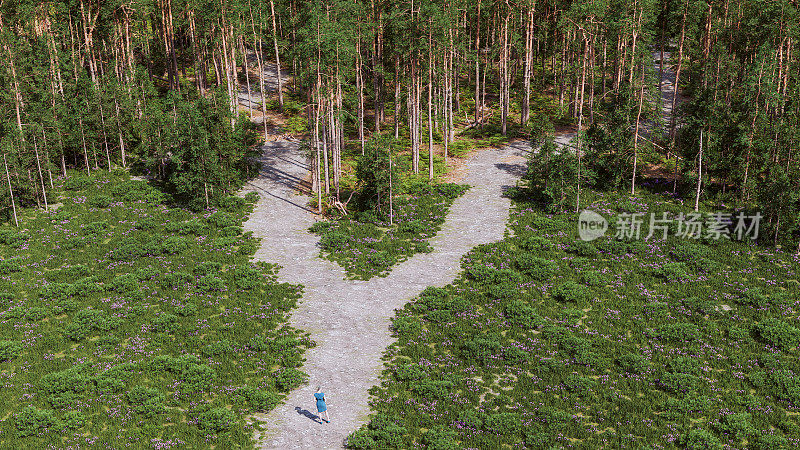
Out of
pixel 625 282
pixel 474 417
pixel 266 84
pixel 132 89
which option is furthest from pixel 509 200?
pixel 266 84

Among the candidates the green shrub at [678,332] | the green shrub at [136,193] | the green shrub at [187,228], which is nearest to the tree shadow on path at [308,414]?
the green shrub at [678,332]

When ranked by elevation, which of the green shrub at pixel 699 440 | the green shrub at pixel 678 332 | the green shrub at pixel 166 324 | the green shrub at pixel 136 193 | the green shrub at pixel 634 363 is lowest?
the green shrub at pixel 699 440

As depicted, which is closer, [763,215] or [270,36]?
[763,215]

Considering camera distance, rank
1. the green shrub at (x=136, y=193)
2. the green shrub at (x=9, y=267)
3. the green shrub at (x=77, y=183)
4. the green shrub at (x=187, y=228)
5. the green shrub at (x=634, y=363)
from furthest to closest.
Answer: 1. the green shrub at (x=77, y=183)
2. the green shrub at (x=136, y=193)
3. the green shrub at (x=187, y=228)
4. the green shrub at (x=9, y=267)
5. the green shrub at (x=634, y=363)

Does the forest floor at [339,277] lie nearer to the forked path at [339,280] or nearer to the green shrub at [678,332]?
the forked path at [339,280]

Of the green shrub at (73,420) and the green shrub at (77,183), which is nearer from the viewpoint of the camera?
the green shrub at (73,420)

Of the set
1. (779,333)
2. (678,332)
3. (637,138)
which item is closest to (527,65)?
(637,138)

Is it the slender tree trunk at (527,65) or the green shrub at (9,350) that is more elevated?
the slender tree trunk at (527,65)

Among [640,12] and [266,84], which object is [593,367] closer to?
[640,12]
